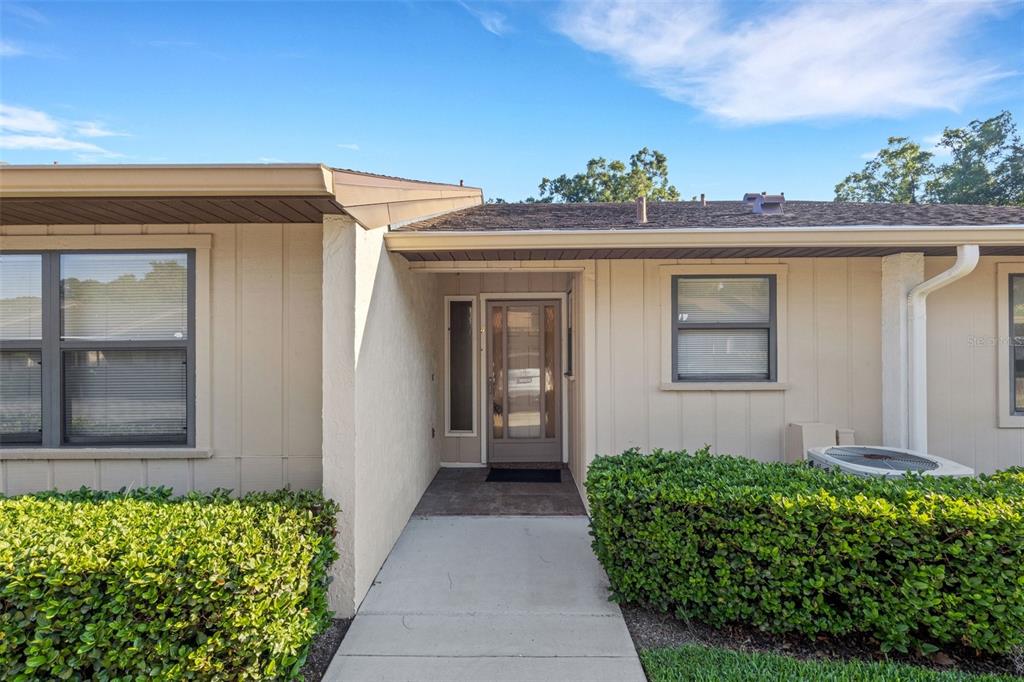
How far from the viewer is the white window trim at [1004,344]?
434 centimetres

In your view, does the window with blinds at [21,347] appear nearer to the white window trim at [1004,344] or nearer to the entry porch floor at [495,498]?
the entry porch floor at [495,498]

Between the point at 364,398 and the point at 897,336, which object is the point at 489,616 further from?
the point at 897,336

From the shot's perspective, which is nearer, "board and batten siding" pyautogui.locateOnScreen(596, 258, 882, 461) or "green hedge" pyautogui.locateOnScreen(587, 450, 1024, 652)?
"green hedge" pyautogui.locateOnScreen(587, 450, 1024, 652)

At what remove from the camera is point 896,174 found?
2703 centimetres

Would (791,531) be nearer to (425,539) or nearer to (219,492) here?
(425,539)

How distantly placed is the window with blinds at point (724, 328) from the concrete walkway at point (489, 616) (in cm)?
194

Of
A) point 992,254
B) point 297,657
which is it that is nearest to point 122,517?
point 297,657

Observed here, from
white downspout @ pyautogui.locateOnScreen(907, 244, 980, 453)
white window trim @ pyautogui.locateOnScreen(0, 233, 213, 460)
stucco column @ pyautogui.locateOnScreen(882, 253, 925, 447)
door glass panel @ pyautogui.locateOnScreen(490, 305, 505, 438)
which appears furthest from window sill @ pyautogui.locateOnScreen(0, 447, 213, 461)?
white downspout @ pyautogui.locateOnScreen(907, 244, 980, 453)

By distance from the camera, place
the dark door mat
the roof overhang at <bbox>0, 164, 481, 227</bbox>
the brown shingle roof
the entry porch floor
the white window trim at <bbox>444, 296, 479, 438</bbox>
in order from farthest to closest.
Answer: the white window trim at <bbox>444, 296, 479, 438</bbox> < the dark door mat < the entry porch floor < the brown shingle roof < the roof overhang at <bbox>0, 164, 481, 227</bbox>

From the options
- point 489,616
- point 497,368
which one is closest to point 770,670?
point 489,616

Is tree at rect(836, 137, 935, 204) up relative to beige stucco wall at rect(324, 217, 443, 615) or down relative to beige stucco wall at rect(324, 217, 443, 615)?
up

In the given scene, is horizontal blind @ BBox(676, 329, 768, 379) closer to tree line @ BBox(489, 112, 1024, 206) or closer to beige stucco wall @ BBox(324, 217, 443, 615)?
beige stucco wall @ BBox(324, 217, 443, 615)

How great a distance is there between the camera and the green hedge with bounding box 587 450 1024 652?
A: 8.23 ft

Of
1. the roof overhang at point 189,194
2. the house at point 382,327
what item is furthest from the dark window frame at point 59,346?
the roof overhang at point 189,194
